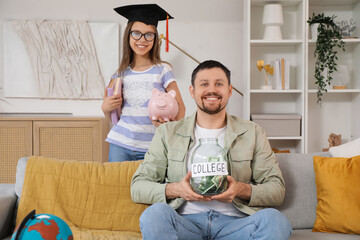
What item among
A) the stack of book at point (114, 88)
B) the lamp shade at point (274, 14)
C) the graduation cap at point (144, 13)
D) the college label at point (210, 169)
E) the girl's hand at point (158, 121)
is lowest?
the college label at point (210, 169)

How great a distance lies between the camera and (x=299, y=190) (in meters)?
2.02

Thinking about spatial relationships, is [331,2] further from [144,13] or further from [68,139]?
[68,139]

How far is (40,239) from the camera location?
47.0 inches

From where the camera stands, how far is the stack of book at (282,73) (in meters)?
3.85

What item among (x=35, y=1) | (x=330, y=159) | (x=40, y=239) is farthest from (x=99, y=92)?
(x=40, y=239)

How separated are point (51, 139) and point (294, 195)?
2508mm

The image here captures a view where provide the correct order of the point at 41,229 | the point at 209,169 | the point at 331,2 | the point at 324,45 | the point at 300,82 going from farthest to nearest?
1. the point at 331,2
2. the point at 300,82
3. the point at 324,45
4. the point at 209,169
5. the point at 41,229

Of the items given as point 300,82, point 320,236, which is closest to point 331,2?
point 300,82

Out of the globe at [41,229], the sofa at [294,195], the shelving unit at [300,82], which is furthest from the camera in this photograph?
the shelving unit at [300,82]

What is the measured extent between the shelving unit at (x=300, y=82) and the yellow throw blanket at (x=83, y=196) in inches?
80.8

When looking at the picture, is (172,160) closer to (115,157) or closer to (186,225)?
(186,225)

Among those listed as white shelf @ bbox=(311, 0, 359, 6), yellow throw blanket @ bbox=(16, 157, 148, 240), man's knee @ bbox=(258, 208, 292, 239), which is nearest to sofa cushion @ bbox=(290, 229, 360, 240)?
man's knee @ bbox=(258, 208, 292, 239)

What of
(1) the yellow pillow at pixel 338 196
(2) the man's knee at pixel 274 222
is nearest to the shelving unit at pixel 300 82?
(1) the yellow pillow at pixel 338 196

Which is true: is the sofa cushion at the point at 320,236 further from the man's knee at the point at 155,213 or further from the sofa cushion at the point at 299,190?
the man's knee at the point at 155,213
